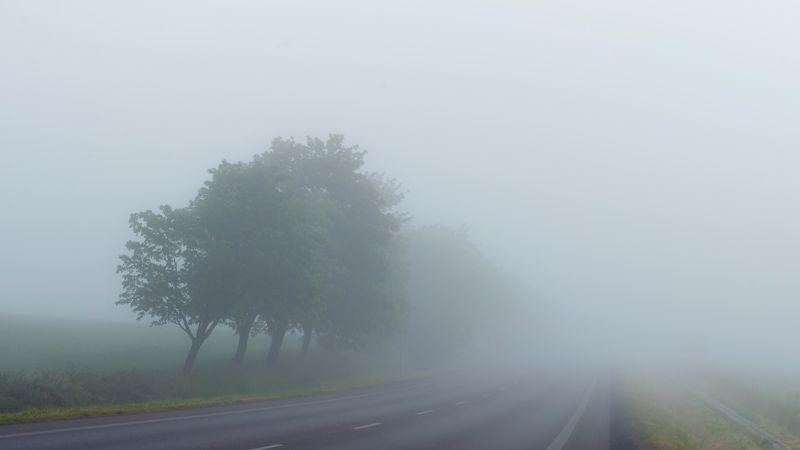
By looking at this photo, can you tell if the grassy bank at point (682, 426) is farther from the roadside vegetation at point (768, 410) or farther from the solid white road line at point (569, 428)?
the solid white road line at point (569, 428)

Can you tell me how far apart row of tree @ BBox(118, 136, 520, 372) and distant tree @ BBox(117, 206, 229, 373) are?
1.9 inches

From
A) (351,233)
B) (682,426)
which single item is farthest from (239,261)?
A: (682,426)

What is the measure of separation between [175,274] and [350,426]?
57.6 ft

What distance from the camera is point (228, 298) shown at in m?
39.3

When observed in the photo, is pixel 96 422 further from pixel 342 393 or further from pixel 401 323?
pixel 401 323

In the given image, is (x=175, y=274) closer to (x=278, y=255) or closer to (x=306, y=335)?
(x=278, y=255)

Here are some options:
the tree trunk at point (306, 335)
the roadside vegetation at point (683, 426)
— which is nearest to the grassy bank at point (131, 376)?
the tree trunk at point (306, 335)

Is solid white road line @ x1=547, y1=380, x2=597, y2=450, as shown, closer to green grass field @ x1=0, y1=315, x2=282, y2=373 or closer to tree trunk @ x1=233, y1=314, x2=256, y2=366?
tree trunk @ x1=233, y1=314, x2=256, y2=366

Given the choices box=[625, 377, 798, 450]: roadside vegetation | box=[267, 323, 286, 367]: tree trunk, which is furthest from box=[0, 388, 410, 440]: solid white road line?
box=[625, 377, 798, 450]: roadside vegetation

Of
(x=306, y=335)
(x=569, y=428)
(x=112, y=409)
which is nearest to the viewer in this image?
(x=112, y=409)

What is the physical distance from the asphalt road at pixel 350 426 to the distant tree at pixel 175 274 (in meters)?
7.18

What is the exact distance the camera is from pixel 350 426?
914 inches

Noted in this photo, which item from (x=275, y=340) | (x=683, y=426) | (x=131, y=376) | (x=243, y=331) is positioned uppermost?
(x=243, y=331)

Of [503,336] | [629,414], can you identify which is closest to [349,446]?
[629,414]
